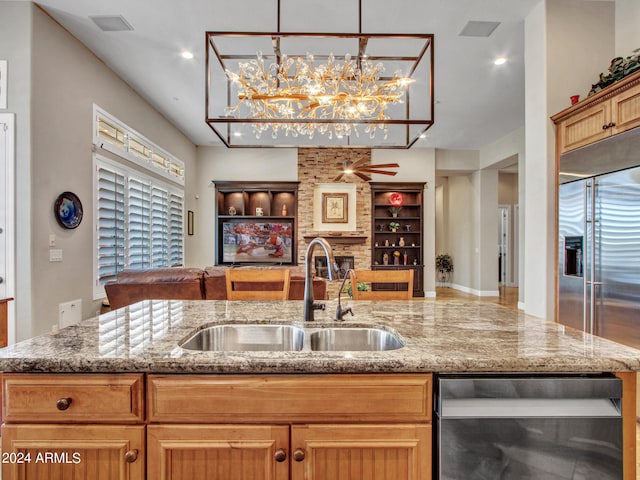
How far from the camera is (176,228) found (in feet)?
21.8

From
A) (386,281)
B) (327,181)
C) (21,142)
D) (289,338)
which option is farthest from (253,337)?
(327,181)

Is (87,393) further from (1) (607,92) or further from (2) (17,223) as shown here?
(1) (607,92)

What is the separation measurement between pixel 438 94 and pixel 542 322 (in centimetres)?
433

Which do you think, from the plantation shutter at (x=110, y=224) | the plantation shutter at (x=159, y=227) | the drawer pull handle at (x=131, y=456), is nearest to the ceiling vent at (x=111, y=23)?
the plantation shutter at (x=110, y=224)

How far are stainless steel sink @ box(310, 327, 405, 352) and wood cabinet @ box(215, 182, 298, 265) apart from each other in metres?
6.27

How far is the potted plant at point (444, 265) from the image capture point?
9.16 metres

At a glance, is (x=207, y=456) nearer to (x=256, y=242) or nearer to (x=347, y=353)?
(x=347, y=353)

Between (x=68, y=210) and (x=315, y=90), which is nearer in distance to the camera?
(x=315, y=90)

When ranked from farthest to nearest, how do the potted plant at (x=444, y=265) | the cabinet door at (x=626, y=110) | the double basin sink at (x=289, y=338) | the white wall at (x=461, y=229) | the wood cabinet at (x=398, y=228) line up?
1. the potted plant at (x=444, y=265)
2. the white wall at (x=461, y=229)
3. the wood cabinet at (x=398, y=228)
4. the cabinet door at (x=626, y=110)
5. the double basin sink at (x=289, y=338)

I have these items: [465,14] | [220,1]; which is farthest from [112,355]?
[465,14]

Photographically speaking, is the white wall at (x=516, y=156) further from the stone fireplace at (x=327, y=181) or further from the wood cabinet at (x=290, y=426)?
the wood cabinet at (x=290, y=426)

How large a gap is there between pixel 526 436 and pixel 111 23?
178 inches

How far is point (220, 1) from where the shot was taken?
3.15 meters

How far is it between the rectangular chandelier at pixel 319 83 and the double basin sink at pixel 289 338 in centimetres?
135
